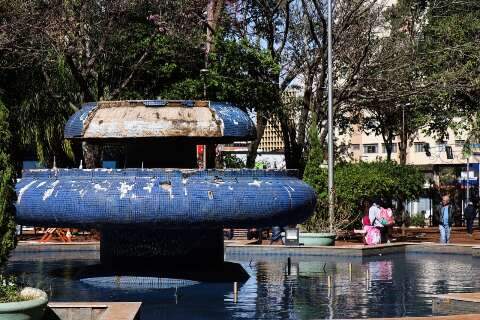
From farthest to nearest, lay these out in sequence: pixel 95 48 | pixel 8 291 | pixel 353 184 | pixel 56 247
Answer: pixel 353 184, pixel 95 48, pixel 56 247, pixel 8 291

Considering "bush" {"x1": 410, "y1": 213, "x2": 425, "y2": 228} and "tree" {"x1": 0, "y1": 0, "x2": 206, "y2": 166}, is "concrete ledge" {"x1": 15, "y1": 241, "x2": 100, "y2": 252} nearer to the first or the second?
"tree" {"x1": 0, "y1": 0, "x2": 206, "y2": 166}

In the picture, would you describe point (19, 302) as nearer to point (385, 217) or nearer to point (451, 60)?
point (385, 217)

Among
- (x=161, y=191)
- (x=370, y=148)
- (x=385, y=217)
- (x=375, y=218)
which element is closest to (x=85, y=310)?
(x=161, y=191)

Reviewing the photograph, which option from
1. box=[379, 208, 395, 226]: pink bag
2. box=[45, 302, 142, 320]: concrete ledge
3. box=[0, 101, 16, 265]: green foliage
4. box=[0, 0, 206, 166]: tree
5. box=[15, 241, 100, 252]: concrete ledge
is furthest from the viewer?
box=[0, 0, 206, 166]: tree

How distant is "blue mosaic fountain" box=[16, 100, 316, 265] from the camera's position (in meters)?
15.2

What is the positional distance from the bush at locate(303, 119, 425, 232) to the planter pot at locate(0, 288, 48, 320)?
18.2 meters

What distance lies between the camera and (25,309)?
389 inches

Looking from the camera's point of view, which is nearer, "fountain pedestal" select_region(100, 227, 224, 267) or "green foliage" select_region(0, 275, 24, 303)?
"green foliage" select_region(0, 275, 24, 303)

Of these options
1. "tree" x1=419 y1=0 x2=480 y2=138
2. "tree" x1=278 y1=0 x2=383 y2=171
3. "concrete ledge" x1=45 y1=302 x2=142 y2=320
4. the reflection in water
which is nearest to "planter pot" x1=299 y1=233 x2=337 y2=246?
the reflection in water

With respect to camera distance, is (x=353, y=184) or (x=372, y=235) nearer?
(x=372, y=235)

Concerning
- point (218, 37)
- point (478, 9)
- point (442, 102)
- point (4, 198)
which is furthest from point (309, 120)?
point (4, 198)

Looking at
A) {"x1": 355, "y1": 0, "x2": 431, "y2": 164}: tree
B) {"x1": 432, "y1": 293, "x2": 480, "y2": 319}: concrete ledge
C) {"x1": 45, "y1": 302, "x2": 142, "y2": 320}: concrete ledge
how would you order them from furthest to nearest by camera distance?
{"x1": 355, "y1": 0, "x2": 431, "y2": 164}: tree → {"x1": 432, "y1": 293, "x2": 480, "y2": 319}: concrete ledge → {"x1": 45, "y1": 302, "x2": 142, "y2": 320}: concrete ledge

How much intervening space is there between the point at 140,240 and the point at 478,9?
26601 mm

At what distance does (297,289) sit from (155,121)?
366cm
